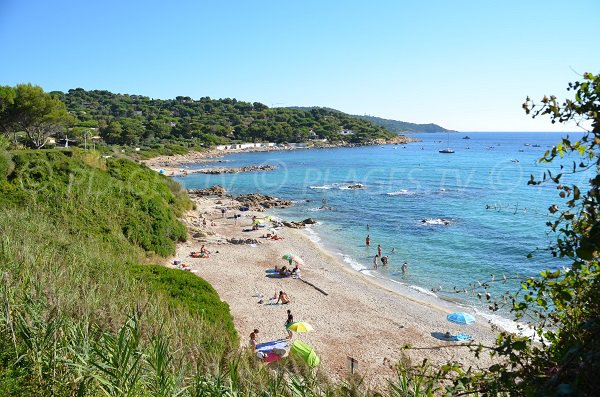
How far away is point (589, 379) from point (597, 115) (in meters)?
1.50

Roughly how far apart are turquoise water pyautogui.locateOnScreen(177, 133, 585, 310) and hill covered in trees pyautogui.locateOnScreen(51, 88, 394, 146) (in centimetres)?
4651

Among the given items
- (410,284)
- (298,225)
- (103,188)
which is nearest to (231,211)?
(298,225)

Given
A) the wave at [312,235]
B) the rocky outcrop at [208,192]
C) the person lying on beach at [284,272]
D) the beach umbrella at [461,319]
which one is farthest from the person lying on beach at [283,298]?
the rocky outcrop at [208,192]

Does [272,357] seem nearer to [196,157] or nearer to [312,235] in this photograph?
[312,235]

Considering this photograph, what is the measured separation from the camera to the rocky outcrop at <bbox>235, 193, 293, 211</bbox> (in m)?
40.0

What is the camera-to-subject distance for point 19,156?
737 inches

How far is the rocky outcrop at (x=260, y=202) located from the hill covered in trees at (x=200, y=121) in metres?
55.7

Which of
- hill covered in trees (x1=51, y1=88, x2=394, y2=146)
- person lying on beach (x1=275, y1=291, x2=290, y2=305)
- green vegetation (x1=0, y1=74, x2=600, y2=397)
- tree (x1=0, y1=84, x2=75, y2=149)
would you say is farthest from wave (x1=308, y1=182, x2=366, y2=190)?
hill covered in trees (x1=51, y1=88, x2=394, y2=146)

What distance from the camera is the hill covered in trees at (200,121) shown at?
336ft

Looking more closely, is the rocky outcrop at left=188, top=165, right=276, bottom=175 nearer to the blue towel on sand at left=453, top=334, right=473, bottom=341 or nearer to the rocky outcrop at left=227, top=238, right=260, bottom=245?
the rocky outcrop at left=227, top=238, right=260, bottom=245

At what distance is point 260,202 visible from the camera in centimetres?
4216

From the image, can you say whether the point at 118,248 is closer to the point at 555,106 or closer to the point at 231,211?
the point at 555,106

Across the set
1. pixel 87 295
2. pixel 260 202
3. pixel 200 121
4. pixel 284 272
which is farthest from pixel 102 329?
pixel 200 121

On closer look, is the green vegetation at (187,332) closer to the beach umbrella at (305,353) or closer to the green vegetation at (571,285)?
the green vegetation at (571,285)
